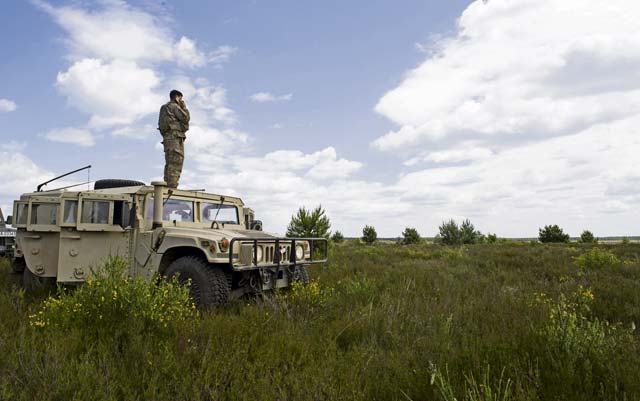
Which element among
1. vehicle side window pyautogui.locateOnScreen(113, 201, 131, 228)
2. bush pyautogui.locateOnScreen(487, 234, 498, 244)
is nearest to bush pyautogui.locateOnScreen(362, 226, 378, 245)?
bush pyautogui.locateOnScreen(487, 234, 498, 244)

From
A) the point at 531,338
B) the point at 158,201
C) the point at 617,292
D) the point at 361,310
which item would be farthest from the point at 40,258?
the point at 617,292

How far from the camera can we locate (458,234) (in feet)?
92.9

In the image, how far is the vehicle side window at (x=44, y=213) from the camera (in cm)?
636

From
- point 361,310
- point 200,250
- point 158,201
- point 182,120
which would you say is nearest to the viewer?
point 361,310

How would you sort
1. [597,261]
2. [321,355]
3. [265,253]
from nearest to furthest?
[321,355] → [265,253] → [597,261]

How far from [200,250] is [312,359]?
262cm

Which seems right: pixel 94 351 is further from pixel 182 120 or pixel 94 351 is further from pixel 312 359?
pixel 182 120

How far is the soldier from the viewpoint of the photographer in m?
7.70

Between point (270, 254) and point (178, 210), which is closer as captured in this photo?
point (270, 254)

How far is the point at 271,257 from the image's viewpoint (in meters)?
5.68

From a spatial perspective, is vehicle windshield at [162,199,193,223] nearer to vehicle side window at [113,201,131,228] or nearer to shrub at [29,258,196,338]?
vehicle side window at [113,201,131,228]

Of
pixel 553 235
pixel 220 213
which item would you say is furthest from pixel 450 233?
pixel 220 213

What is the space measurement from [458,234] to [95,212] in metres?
26.1

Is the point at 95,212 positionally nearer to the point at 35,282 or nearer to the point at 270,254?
the point at 35,282
